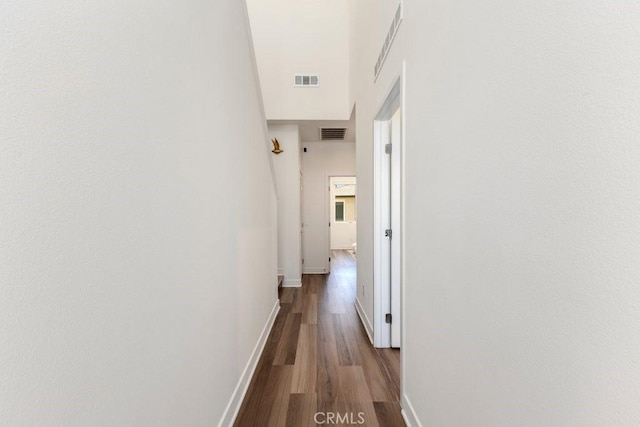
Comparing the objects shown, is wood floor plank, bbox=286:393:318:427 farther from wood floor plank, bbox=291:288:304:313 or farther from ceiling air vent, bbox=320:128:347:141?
ceiling air vent, bbox=320:128:347:141

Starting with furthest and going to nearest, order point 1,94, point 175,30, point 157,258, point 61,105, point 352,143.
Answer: point 352,143 < point 175,30 < point 157,258 < point 61,105 < point 1,94

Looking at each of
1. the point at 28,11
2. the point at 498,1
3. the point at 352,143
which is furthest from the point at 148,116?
the point at 352,143

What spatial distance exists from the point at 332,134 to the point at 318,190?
1.18 meters

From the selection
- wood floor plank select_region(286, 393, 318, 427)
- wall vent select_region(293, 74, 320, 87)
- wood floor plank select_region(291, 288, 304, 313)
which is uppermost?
wall vent select_region(293, 74, 320, 87)

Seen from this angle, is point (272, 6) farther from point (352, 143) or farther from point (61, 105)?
point (61, 105)

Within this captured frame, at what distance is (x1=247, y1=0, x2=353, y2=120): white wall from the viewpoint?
4.60 metres

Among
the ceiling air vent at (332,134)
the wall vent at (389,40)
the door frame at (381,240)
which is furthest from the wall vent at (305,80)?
the door frame at (381,240)

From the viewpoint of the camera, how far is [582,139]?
22.3 inches

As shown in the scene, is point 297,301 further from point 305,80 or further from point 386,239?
point 305,80

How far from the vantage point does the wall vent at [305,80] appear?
4.62m

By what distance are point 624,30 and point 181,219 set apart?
1.26 meters

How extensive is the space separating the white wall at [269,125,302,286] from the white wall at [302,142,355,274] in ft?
2.99

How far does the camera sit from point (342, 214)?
12.0 m

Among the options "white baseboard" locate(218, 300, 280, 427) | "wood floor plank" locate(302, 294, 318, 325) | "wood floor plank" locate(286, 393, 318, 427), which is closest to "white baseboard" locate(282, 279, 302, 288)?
"wood floor plank" locate(302, 294, 318, 325)
